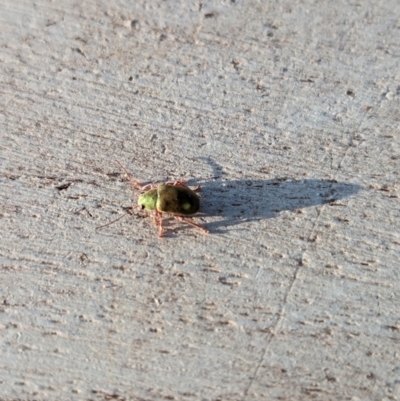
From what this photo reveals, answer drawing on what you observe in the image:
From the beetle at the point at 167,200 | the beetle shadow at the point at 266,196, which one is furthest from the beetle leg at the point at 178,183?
the beetle shadow at the point at 266,196

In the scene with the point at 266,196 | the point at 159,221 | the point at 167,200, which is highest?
the point at 266,196

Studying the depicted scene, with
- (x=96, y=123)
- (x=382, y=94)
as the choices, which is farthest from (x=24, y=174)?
(x=382, y=94)

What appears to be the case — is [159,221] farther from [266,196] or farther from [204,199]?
[266,196]

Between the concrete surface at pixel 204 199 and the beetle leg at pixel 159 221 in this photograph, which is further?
the beetle leg at pixel 159 221

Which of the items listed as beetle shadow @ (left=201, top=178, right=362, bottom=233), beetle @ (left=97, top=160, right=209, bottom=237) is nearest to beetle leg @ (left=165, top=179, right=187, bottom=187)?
beetle @ (left=97, top=160, right=209, bottom=237)

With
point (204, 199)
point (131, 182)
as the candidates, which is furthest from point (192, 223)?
point (131, 182)

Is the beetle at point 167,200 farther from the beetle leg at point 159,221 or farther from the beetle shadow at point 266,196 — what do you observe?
the beetle shadow at point 266,196

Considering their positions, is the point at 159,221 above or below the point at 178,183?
below

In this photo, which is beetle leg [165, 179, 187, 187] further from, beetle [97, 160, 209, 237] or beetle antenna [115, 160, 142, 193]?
beetle antenna [115, 160, 142, 193]
